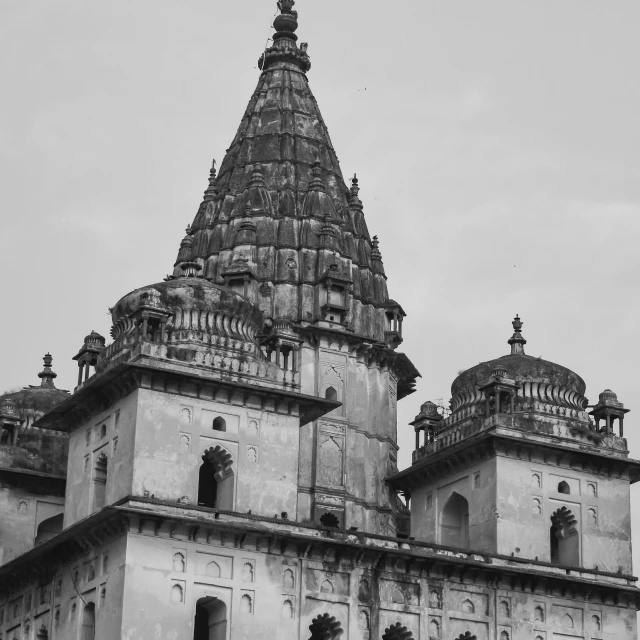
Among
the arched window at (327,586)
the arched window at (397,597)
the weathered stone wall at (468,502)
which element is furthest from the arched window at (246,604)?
the weathered stone wall at (468,502)

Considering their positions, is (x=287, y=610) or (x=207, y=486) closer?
(x=287, y=610)

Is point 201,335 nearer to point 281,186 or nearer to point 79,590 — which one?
point 79,590

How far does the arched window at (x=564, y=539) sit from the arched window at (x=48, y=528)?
13035 mm

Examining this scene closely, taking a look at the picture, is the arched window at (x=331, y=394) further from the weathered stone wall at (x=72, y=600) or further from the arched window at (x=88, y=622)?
the arched window at (x=88, y=622)

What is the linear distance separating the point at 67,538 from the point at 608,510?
13.9 meters

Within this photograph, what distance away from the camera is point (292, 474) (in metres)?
44.1

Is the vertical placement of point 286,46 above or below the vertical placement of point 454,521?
above

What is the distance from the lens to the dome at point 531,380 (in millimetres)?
48812

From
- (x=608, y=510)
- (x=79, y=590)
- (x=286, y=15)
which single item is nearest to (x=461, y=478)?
(x=608, y=510)

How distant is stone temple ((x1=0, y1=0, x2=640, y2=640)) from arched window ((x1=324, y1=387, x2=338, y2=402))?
0.06 meters

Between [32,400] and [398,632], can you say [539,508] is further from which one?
[32,400]

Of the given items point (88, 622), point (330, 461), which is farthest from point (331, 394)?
point (88, 622)

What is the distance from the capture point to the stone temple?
42.3 metres

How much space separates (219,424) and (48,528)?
9.04m
